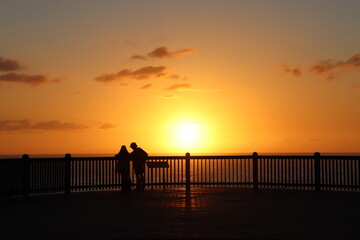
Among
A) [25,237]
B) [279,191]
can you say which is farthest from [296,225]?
[279,191]

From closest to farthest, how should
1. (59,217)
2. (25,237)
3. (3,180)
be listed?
(25,237) < (59,217) < (3,180)

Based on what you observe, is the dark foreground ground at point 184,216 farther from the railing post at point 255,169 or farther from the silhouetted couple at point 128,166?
the railing post at point 255,169

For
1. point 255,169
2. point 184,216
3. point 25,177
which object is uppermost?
point 255,169

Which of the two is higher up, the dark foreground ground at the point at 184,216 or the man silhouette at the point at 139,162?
the man silhouette at the point at 139,162

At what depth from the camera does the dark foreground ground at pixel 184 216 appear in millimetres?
13070

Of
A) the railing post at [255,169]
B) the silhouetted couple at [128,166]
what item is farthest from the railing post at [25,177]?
the railing post at [255,169]

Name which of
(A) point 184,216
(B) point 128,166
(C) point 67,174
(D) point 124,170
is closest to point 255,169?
(B) point 128,166

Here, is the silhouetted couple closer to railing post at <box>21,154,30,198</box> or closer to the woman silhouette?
the woman silhouette

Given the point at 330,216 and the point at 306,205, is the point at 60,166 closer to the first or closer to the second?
the point at 306,205

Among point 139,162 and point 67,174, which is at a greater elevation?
point 139,162

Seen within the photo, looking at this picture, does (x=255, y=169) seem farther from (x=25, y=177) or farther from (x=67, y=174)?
(x=25, y=177)

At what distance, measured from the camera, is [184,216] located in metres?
16.1

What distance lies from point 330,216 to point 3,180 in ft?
38.3

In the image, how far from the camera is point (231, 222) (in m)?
14.9
